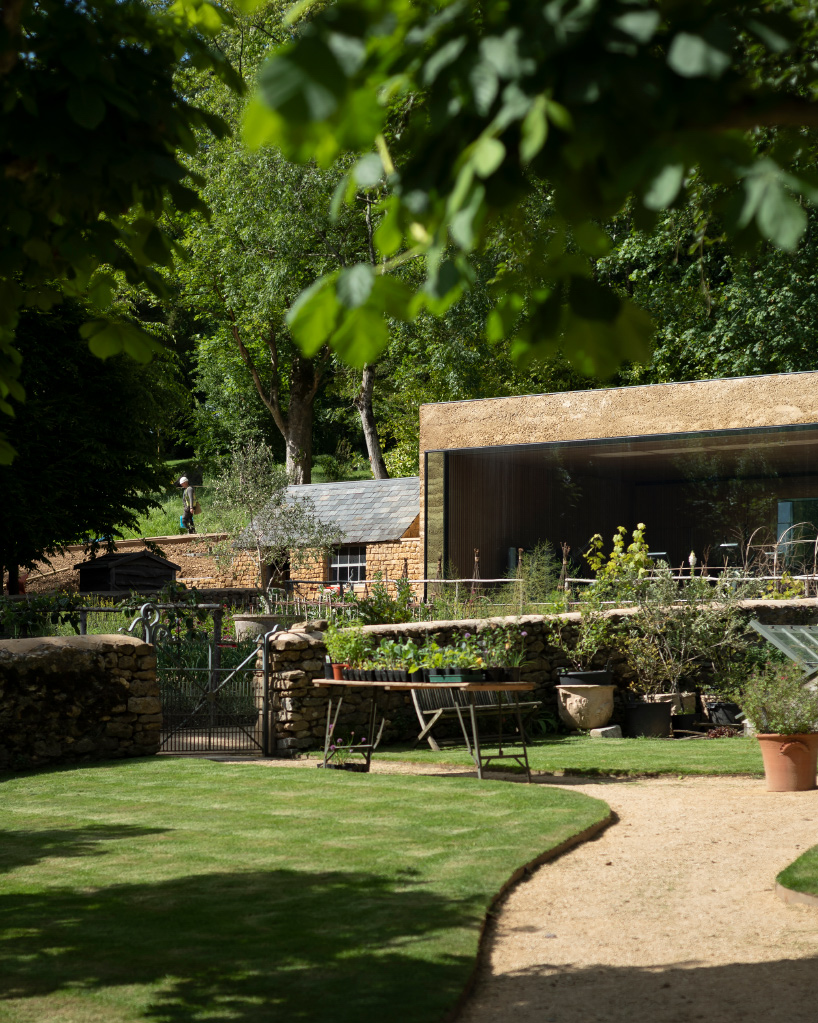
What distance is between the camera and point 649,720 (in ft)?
39.5

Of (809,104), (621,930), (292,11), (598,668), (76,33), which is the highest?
(76,33)

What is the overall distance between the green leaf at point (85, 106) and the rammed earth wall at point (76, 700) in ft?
23.6

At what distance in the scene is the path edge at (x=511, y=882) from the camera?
155 inches

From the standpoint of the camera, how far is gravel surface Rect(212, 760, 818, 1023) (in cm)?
389

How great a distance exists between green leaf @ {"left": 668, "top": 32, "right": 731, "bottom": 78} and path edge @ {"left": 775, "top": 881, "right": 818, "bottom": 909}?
4.38 m

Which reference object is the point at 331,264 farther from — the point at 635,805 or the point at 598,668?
the point at 635,805

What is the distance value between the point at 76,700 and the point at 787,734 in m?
5.78

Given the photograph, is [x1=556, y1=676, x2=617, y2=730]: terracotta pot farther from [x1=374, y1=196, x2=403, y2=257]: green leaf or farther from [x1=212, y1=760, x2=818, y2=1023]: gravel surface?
[x1=374, y1=196, x2=403, y2=257]: green leaf

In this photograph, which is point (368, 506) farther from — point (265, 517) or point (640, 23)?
point (640, 23)

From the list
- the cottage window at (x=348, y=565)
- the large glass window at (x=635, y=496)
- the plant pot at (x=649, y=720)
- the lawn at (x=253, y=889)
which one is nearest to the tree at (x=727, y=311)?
the large glass window at (x=635, y=496)

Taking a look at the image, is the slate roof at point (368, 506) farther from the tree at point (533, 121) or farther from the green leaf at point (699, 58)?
the green leaf at point (699, 58)

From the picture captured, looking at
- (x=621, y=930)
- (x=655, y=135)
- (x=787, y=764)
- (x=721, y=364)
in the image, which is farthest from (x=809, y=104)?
(x=721, y=364)

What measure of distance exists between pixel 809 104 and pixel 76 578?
32.1 m

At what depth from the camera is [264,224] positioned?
30.0 m
